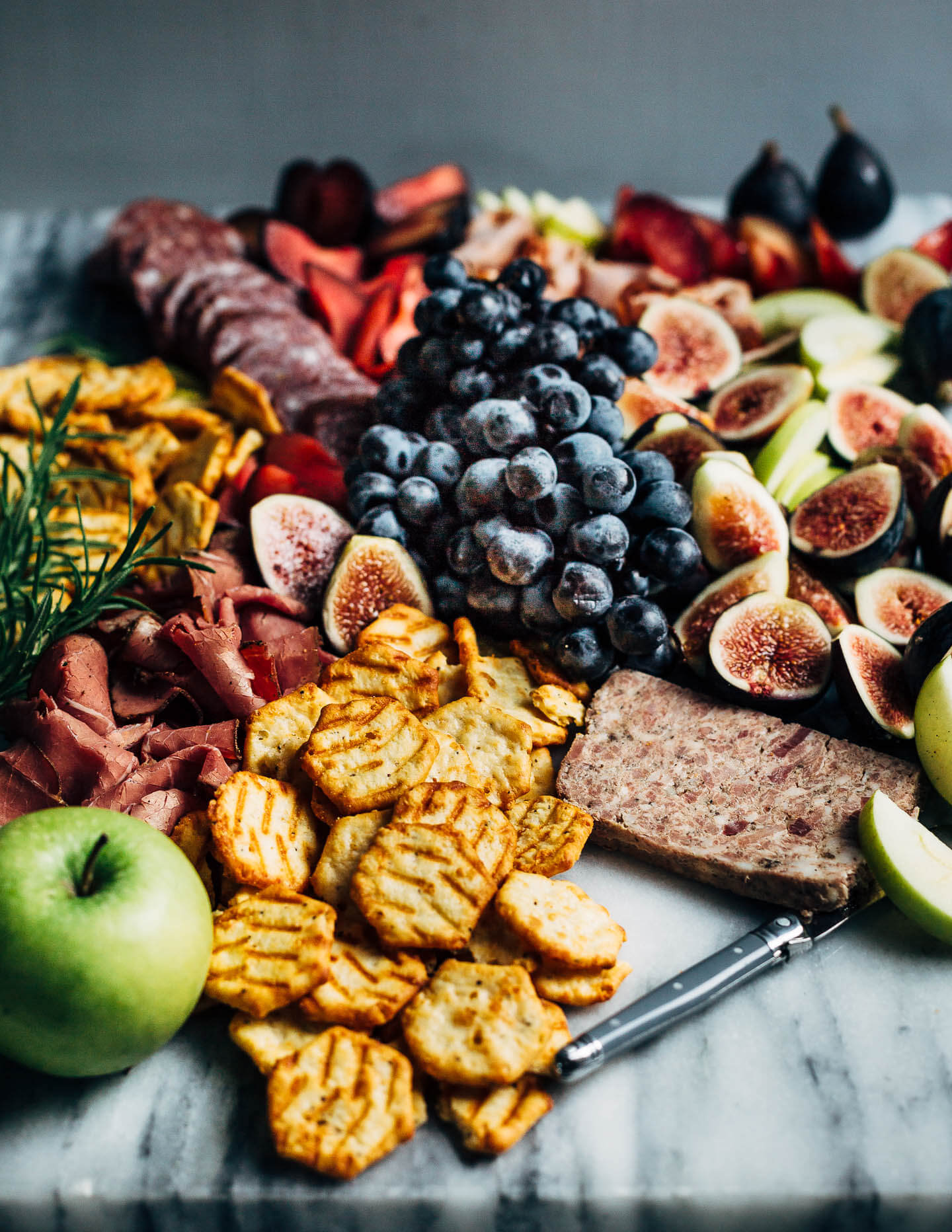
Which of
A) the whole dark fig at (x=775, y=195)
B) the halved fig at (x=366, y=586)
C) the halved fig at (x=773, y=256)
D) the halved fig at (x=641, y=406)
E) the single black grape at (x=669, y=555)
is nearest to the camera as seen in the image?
the single black grape at (x=669, y=555)

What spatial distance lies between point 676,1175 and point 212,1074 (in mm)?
580

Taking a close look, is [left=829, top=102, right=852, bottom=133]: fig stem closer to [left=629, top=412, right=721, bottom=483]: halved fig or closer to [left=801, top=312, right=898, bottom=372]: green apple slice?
[left=801, top=312, right=898, bottom=372]: green apple slice

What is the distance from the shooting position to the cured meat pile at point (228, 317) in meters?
2.22

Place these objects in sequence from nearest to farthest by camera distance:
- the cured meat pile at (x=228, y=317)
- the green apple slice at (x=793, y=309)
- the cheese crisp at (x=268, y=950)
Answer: the cheese crisp at (x=268, y=950), the cured meat pile at (x=228, y=317), the green apple slice at (x=793, y=309)

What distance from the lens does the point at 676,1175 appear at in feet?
3.84

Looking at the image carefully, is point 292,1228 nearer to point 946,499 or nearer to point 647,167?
point 946,499

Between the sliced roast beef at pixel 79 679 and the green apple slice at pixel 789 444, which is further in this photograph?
the green apple slice at pixel 789 444

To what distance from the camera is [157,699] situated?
5.40 feet

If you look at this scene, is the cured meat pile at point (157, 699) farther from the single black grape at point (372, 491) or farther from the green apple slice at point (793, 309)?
the green apple slice at point (793, 309)

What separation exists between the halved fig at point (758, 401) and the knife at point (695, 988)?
1.10 m

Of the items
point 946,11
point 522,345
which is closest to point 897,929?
point 522,345

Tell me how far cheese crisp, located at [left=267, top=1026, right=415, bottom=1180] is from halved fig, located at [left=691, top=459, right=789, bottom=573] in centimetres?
103

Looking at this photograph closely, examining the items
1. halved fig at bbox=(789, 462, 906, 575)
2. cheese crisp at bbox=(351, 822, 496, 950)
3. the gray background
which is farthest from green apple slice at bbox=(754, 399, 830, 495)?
the gray background

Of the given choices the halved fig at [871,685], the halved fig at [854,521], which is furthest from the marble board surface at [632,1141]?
the halved fig at [854,521]
